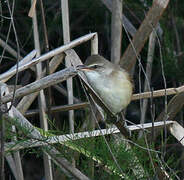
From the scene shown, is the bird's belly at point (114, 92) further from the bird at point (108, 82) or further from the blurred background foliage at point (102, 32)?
the blurred background foliage at point (102, 32)

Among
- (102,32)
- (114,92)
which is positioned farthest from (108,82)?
(102,32)

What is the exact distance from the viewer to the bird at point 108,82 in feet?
8.81

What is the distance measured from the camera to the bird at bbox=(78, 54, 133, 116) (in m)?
2.69

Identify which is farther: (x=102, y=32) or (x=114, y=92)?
(x=102, y=32)

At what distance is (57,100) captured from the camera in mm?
4438

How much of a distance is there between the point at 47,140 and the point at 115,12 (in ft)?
4.47

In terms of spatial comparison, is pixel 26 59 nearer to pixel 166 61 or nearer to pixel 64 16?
pixel 64 16

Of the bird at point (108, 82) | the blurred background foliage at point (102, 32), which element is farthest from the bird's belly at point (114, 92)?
the blurred background foliage at point (102, 32)

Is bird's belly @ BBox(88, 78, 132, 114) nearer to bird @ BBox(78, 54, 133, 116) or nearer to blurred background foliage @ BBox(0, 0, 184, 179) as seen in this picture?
bird @ BBox(78, 54, 133, 116)

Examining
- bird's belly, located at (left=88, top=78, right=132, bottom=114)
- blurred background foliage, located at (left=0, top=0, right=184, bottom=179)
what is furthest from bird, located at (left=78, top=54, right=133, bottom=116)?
blurred background foliage, located at (left=0, top=0, right=184, bottom=179)

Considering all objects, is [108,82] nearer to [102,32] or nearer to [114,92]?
[114,92]

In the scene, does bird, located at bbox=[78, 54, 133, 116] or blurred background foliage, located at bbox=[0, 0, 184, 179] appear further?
blurred background foliage, located at bbox=[0, 0, 184, 179]

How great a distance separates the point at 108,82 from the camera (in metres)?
2.79

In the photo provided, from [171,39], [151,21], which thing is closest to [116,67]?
[151,21]
